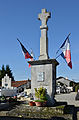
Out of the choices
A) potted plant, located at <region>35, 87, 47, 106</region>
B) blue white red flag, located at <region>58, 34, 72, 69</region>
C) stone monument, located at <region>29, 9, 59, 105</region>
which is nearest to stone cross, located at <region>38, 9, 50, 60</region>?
stone monument, located at <region>29, 9, 59, 105</region>

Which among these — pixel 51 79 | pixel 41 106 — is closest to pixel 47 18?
pixel 51 79

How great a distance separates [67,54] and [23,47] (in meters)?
3.44

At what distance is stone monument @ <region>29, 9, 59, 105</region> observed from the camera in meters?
11.3

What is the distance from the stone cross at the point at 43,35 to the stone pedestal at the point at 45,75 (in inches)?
21.9

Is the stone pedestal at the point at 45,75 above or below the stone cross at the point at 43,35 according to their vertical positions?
below

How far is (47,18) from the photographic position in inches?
487

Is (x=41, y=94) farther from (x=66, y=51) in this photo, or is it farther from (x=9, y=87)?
(x=9, y=87)

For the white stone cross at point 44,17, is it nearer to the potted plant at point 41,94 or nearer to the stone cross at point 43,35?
the stone cross at point 43,35

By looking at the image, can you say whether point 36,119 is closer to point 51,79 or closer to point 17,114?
point 17,114

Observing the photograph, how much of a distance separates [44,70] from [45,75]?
370 millimetres

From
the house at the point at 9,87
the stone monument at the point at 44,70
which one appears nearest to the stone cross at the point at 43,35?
the stone monument at the point at 44,70

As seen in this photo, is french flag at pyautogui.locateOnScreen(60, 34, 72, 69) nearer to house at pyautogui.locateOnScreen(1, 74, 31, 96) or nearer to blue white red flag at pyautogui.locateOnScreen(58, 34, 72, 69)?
blue white red flag at pyautogui.locateOnScreen(58, 34, 72, 69)

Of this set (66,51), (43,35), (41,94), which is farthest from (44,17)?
(41,94)

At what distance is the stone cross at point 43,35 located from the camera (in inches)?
472
